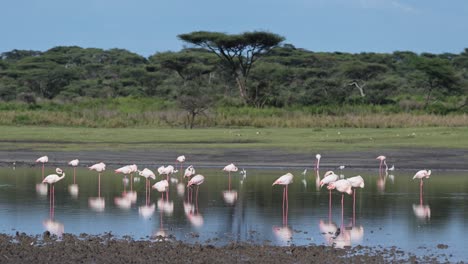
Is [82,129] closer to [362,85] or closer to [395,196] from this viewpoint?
[395,196]

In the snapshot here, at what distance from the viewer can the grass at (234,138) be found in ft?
115

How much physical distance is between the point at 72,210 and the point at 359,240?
21.0 feet

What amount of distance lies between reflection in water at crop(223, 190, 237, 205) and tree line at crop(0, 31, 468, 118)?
25.9m

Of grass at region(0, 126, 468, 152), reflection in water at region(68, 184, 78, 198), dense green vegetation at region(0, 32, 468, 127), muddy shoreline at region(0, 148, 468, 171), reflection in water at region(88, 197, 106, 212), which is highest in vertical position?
dense green vegetation at region(0, 32, 468, 127)

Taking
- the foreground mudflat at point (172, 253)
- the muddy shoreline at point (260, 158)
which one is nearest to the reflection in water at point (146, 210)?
the foreground mudflat at point (172, 253)

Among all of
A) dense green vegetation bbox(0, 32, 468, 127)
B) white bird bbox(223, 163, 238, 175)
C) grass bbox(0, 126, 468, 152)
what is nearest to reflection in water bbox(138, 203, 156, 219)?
white bird bbox(223, 163, 238, 175)

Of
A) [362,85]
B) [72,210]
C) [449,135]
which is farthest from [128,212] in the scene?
[362,85]

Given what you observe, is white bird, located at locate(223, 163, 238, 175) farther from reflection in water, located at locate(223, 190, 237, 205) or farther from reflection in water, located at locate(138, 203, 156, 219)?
reflection in water, located at locate(138, 203, 156, 219)

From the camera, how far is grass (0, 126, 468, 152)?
35.1 meters

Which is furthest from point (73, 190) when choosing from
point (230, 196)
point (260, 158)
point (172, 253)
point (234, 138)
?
point (234, 138)

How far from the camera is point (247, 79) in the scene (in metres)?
69.9

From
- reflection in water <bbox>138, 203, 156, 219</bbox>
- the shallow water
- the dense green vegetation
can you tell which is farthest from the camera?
the dense green vegetation

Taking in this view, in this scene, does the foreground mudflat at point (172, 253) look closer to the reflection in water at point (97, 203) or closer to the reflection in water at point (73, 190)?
the reflection in water at point (97, 203)

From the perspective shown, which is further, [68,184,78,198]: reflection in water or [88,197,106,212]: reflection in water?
[68,184,78,198]: reflection in water
